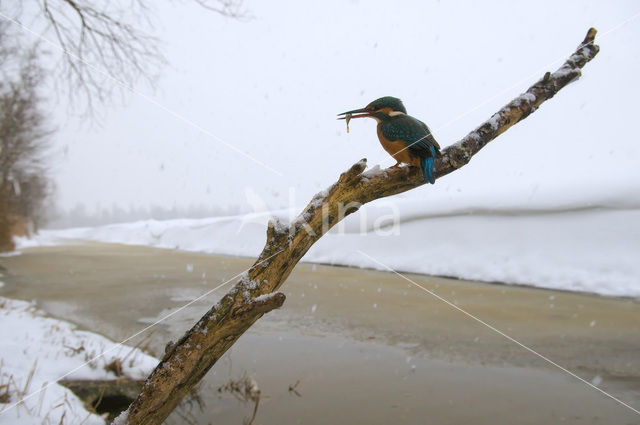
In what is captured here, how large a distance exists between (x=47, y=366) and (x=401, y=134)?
2.65 m

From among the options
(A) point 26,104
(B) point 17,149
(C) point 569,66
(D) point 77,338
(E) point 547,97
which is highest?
(A) point 26,104

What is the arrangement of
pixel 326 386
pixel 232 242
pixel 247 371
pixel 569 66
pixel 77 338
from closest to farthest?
pixel 569 66, pixel 326 386, pixel 247 371, pixel 77 338, pixel 232 242

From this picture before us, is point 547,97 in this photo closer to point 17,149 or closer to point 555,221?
point 555,221

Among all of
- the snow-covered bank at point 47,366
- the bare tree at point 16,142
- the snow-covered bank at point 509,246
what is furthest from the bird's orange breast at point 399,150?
→ the bare tree at point 16,142

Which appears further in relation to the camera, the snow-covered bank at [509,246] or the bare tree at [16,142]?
the bare tree at [16,142]

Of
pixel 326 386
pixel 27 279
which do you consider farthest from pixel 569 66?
pixel 27 279

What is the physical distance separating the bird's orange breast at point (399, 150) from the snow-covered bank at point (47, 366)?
181 cm

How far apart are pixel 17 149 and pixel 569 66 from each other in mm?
17357

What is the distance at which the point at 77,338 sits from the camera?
3.37m

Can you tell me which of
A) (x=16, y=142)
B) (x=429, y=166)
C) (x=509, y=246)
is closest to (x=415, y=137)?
(x=429, y=166)

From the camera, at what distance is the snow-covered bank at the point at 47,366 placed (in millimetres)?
1896

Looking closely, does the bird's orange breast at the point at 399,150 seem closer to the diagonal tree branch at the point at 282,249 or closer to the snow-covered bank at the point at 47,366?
the diagonal tree branch at the point at 282,249

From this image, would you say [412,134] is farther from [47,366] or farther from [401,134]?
[47,366]

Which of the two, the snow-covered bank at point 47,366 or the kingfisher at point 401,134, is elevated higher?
the kingfisher at point 401,134
